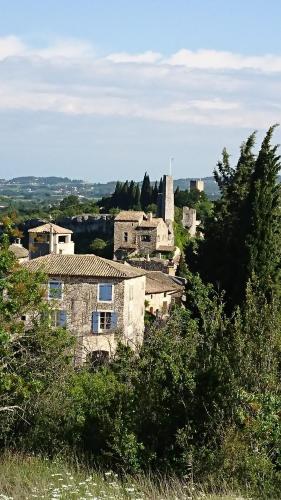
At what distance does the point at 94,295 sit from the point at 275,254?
14587 millimetres

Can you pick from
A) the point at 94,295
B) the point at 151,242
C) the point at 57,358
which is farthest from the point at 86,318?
the point at 151,242

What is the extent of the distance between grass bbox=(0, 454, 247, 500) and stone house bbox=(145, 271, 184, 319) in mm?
34032

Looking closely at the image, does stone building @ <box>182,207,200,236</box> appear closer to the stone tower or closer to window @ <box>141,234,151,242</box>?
the stone tower

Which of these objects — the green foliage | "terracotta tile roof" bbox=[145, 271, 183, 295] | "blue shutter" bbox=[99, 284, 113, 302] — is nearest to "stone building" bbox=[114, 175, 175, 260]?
"terracotta tile roof" bbox=[145, 271, 183, 295]

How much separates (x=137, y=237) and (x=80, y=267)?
36758mm

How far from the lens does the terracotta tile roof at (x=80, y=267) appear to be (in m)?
37.1

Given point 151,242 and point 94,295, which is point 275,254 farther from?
point 151,242

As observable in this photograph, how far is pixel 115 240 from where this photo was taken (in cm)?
7469

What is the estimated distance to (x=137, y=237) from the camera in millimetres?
74375

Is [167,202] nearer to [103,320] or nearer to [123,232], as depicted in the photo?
[123,232]

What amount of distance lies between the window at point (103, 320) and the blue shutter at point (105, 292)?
0.62 meters

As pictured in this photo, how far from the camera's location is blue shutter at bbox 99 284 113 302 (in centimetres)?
3719

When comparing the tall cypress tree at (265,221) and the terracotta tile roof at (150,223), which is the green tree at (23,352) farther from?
the terracotta tile roof at (150,223)

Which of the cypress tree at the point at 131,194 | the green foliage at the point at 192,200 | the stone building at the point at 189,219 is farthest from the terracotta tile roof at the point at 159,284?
the cypress tree at the point at 131,194
